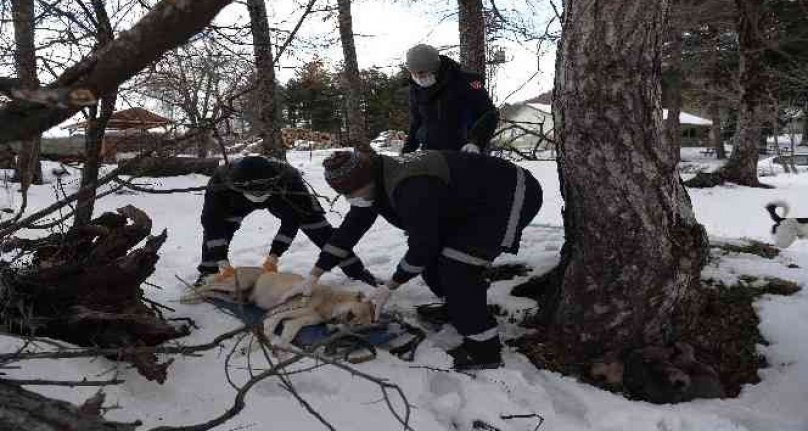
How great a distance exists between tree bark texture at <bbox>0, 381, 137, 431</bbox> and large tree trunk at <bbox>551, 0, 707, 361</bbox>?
8.23 ft

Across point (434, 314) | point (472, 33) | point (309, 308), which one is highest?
point (472, 33)

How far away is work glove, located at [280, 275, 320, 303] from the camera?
3.43 meters

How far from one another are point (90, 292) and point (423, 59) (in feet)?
7.58

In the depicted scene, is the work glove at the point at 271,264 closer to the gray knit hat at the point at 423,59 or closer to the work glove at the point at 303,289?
the work glove at the point at 303,289

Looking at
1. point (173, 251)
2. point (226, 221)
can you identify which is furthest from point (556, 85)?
point (173, 251)

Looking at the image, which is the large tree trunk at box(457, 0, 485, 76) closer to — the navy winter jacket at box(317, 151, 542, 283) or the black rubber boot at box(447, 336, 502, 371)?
the navy winter jacket at box(317, 151, 542, 283)

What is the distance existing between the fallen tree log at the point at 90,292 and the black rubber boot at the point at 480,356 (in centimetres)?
142

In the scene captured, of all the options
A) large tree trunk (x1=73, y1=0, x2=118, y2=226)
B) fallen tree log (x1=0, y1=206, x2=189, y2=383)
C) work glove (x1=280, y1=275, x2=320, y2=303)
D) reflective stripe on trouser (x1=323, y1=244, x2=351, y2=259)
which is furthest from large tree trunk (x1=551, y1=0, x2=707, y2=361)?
large tree trunk (x1=73, y1=0, x2=118, y2=226)

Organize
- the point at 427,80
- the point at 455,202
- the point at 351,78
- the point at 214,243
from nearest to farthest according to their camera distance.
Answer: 1. the point at 455,202
2. the point at 427,80
3. the point at 214,243
4. the point at 351,78

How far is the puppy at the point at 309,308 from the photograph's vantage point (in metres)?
3.25

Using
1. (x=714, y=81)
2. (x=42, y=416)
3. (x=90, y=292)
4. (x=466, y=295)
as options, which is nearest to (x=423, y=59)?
(x=466, y=295)

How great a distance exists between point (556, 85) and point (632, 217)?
0.81 metres

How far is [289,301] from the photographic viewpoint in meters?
3.47

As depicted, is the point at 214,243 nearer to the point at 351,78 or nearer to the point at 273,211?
the point at 273,211
